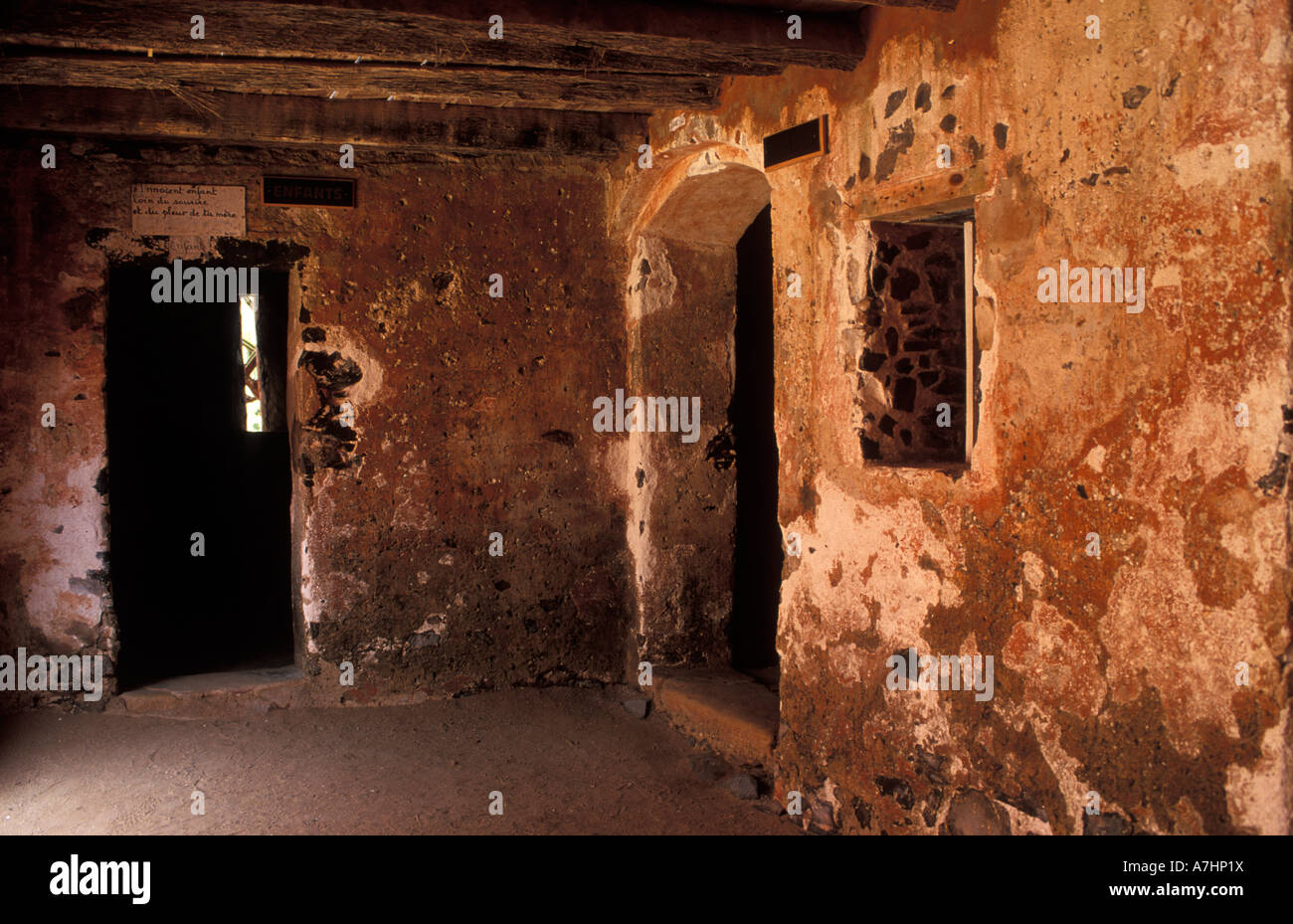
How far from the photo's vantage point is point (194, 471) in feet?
21.4

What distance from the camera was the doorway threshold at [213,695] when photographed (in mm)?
4297

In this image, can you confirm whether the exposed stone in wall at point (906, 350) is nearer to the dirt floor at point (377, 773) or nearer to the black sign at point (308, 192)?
the dirt floor at point (377, 773)

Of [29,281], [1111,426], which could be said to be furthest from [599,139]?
[1111,426]

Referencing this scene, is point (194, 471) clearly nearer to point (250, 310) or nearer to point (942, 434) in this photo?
point (250, 310)

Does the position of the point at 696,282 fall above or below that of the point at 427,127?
below

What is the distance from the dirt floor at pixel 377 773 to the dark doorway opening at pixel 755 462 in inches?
33.8

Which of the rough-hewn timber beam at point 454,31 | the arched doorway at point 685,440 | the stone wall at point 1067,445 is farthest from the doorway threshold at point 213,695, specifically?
the rough-hewn timber beam at point 454,31

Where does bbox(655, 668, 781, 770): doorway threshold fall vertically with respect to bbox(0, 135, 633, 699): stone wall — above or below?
below

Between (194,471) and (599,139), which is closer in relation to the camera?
(599,139)

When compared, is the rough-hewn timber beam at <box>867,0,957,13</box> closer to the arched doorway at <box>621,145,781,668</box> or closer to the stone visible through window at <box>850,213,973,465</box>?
the stone visible through window at <box>850,213,973,465</box>

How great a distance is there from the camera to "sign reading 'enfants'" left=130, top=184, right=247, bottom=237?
4.25 m

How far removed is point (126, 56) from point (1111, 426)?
3.10 m

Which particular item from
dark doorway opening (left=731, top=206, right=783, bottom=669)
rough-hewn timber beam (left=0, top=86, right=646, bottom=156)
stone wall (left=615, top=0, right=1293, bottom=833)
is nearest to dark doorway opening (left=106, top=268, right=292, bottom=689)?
rough-hewn timber beam (left=0, top=86, right=646, bottom=156)

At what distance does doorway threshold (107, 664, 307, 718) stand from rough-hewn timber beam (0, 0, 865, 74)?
2.62 meters
